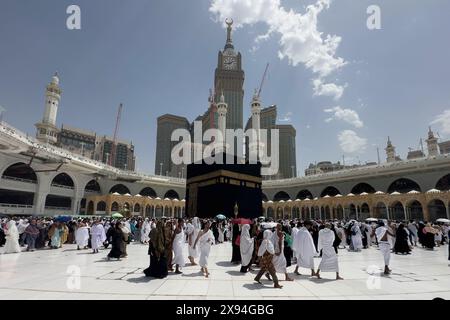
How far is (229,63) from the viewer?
10906 centimetres

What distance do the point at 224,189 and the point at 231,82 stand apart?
8683 cm

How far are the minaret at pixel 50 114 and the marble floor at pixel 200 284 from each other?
37.1m

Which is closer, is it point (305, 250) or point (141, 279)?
point (141, 279)

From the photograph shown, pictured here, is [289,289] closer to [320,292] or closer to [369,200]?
[320,292]

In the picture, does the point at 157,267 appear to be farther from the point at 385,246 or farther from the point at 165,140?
the point at 165,140

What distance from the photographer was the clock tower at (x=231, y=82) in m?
98.8

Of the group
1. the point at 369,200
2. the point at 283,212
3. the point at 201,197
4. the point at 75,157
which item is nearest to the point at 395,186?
the point at 369,200

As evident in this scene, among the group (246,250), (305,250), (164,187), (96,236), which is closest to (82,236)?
(96,236)

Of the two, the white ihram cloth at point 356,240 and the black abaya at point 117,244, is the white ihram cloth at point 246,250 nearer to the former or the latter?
the black abaya at point 117,244

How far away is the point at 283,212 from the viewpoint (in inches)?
1474

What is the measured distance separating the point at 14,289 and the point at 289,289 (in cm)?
441

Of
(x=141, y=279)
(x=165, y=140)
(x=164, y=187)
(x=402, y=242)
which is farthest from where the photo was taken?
(x=165, y=140)

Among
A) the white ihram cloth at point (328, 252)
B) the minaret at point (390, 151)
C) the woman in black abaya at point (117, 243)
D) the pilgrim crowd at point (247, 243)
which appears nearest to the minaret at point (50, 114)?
the pilgrim crowd at point (247, 243)
